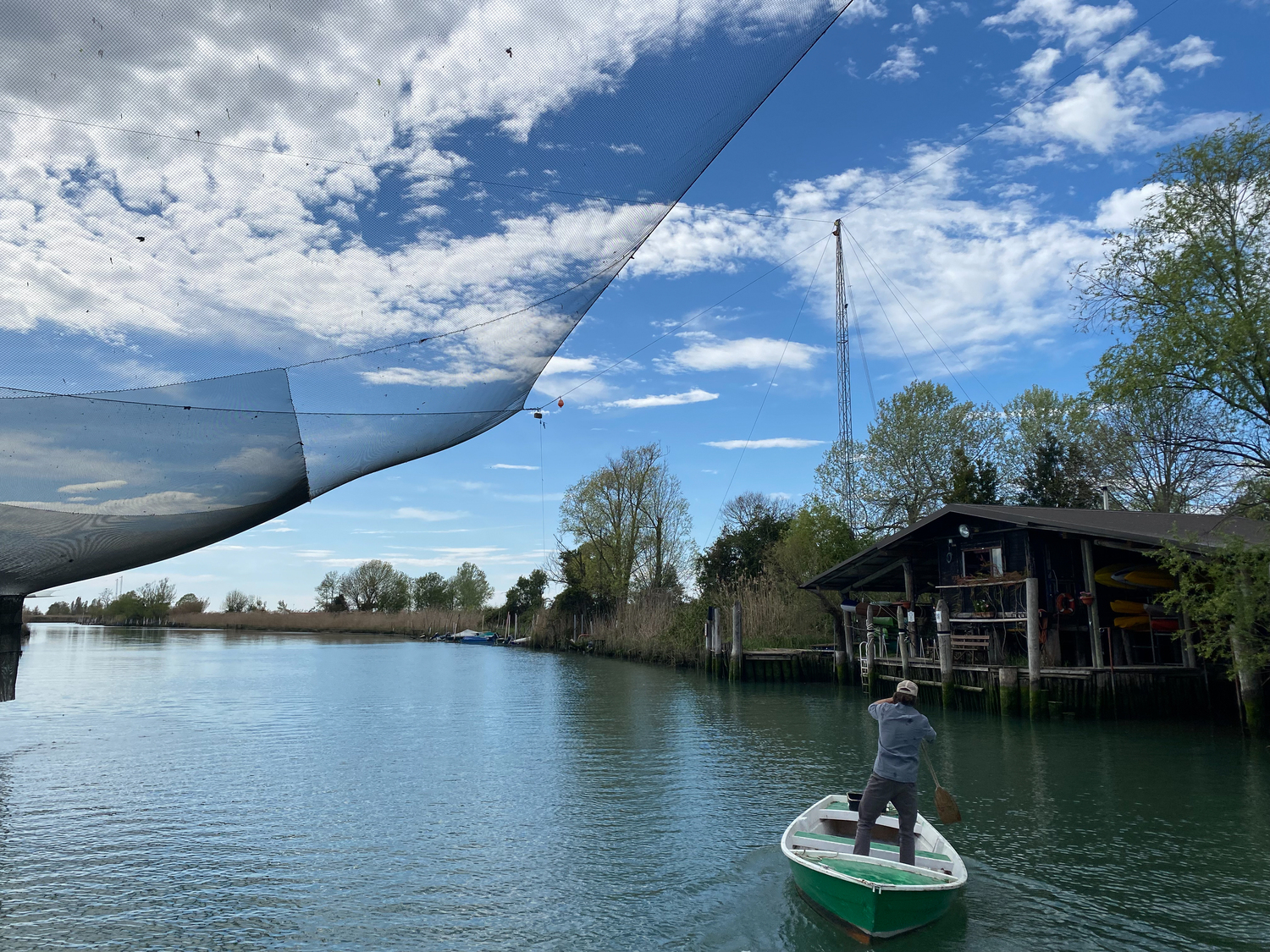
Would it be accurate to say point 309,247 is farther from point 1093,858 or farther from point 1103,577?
point 1103,577

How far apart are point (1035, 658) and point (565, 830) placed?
13.5 metres

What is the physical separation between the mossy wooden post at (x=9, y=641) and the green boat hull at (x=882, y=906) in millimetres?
6633

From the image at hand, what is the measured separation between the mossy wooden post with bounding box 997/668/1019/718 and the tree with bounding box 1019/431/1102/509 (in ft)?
70.9

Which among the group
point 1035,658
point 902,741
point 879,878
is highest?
point 1035,658

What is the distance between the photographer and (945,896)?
6980 mm

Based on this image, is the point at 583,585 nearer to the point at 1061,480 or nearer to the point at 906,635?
the point at 1061,480

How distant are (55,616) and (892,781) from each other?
162 metres

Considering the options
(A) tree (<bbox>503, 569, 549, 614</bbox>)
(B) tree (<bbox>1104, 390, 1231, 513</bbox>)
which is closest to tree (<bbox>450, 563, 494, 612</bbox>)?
(A) tree (<bbox>503, 569, 549, 614</bbox>)

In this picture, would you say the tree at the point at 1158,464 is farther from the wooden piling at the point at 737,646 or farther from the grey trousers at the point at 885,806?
the grey trousers at the point at 885,806

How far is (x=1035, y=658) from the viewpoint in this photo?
1973 cm

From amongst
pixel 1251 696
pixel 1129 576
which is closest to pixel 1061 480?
pixel 1129 576

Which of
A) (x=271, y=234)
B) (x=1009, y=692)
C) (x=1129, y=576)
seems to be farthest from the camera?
(x=1129, y=576)

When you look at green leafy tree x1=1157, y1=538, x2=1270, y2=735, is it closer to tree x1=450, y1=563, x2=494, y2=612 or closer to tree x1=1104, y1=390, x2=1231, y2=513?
tree x1=1104, y1=390, x2=1231, y2=513

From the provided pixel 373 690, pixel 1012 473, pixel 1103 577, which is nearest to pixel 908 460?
pixel 1012 473
